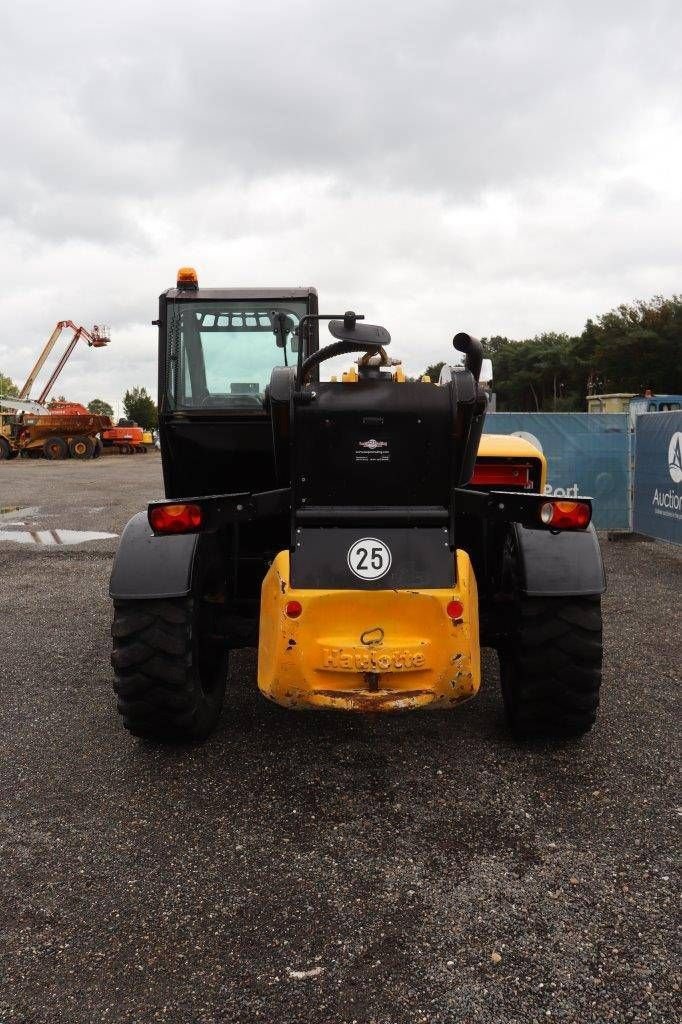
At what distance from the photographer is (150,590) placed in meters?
3.30

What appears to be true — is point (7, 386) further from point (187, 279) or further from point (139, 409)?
point (187, 279)

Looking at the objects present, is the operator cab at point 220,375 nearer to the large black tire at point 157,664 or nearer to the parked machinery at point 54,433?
the large black tire at point 157,664

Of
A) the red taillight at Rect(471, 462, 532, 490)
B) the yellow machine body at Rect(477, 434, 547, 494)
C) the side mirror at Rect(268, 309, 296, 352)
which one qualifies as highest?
the side mirror at Rect(268, 309, 296, 352)

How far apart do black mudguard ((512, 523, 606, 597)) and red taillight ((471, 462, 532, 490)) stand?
157cm

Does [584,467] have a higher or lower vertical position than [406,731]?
higher

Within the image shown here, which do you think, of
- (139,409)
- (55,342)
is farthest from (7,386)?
(55,342)

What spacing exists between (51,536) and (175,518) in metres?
8.42

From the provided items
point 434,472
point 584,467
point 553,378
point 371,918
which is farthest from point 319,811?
point 553,378

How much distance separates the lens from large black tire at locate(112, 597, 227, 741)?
10.8 ft

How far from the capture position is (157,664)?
10.8ft

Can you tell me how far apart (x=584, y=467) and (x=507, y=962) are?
889 cm

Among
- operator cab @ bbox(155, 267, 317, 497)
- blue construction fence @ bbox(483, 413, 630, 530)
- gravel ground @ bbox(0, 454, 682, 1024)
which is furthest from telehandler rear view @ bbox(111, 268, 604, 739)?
blue construction fence @ bbox(483, 413, 630, 530)

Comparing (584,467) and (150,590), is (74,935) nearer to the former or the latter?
(150,590)

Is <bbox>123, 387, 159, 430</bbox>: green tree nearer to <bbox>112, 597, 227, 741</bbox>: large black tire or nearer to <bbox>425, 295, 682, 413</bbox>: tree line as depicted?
<bbox>425, 295, 682, 413</bbox>: tree line
